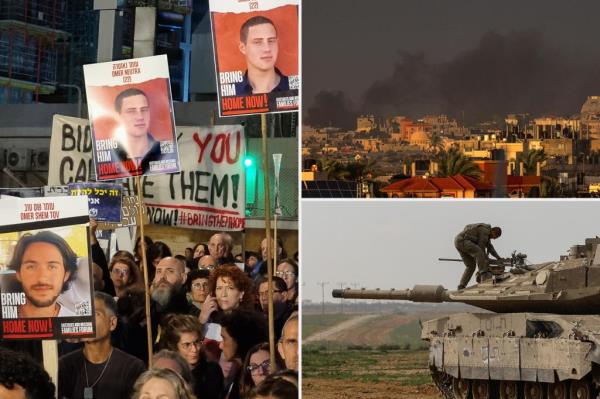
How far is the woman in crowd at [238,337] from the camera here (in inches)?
343

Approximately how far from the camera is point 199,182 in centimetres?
909

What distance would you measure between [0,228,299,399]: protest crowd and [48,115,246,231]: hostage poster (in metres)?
0.14

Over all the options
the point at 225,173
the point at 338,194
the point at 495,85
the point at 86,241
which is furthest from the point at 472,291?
the point at 495,85

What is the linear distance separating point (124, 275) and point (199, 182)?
2.23ft

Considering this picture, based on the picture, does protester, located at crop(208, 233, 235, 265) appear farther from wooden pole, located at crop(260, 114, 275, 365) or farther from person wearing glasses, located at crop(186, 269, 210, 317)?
wooden pole, located at crop(260, 114, 275, 365)

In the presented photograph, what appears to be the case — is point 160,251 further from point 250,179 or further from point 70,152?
point 70,152

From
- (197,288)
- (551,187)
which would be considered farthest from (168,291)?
(551,187)

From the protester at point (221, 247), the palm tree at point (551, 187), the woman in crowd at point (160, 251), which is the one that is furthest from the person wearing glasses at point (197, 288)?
the palm tree at point (551, 187)

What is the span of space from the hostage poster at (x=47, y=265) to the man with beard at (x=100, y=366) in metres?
0.07

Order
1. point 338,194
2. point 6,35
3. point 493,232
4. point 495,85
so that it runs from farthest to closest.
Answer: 1. point 495,85
2. point 6,35
3. point 338,194
4. point 493,232

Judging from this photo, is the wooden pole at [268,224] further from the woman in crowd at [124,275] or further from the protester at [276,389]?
the woman in crowd at [124,275]

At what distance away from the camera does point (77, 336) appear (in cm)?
902

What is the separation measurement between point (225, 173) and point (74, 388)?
4.76 feet

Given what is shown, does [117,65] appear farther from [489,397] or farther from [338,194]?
[489,397]
